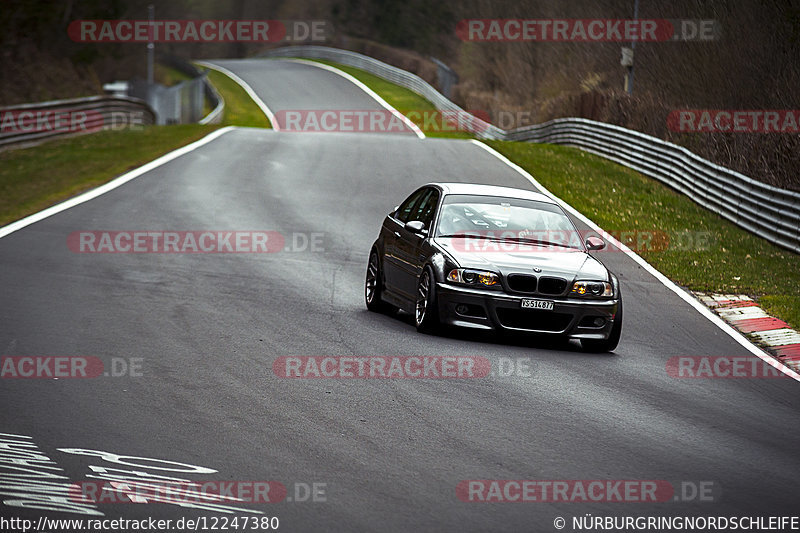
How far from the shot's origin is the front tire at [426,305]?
1088cm

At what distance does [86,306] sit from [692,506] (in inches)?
288

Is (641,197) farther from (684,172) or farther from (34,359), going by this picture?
(34,359)

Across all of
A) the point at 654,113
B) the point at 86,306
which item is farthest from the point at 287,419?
the point at 654,113

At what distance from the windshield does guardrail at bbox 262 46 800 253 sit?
323 inches

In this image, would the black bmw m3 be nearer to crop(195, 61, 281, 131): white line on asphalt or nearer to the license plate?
the license plate

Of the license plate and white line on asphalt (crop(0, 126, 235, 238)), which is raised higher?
white line on asphalt (crop(0, 126, 235, 238))

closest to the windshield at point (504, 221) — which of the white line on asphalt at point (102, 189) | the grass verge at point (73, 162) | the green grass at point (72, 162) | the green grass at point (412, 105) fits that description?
the white line on asphalt at point (102, 189)

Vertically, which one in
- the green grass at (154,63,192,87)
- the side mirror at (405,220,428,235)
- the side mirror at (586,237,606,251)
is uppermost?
the green grass at (154,63,192,87)

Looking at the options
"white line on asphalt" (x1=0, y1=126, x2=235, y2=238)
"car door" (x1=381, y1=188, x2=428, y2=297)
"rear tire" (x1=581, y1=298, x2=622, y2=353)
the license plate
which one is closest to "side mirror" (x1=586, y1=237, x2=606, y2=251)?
"rear tire" (x1=581, y1=298, x2=622, y2=353)

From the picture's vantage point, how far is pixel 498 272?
1078 centimetres

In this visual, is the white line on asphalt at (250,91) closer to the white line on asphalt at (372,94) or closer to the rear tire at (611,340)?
the white line on asphalt at (372,94)

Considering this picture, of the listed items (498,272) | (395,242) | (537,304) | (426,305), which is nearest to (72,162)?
(395,242)

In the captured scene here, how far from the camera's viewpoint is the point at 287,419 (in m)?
7.60

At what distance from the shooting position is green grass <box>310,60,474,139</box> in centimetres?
4616
